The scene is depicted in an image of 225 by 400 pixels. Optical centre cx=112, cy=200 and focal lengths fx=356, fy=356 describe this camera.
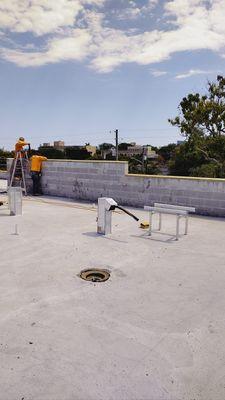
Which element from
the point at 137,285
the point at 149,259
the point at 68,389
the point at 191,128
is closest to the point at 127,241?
the point at 149,259

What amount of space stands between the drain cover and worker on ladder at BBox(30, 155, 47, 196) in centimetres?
959

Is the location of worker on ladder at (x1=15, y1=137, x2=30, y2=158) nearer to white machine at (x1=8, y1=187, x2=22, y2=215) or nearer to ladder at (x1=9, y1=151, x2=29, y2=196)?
ladder at (x1=9, y1=151, x2=29, y2=196)

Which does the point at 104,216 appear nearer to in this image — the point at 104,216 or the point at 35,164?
the point at 104,216

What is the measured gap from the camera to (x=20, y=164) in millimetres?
15203

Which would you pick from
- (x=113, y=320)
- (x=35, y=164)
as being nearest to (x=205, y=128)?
(x=35, y=164)

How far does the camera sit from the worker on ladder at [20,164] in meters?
14.7

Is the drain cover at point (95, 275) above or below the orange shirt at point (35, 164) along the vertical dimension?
below

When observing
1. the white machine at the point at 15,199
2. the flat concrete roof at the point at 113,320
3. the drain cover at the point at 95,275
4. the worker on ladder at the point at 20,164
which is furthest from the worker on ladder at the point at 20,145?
the drain cover at the point at 95,275

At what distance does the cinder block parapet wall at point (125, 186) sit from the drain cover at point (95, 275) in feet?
19.1

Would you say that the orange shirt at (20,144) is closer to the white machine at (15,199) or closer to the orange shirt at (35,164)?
the orange shirt at (35,164)

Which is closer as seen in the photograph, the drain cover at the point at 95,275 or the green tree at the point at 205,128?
the drain cover at the point at 95,275

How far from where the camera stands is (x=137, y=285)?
5.22 meters

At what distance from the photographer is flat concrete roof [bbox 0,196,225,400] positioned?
3088 mm

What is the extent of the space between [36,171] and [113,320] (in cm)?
1130
